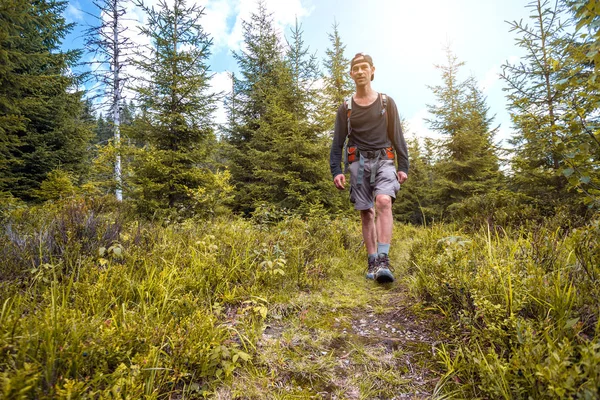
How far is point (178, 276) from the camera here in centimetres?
245

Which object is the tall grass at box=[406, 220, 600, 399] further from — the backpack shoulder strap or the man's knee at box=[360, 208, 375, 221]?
the backpack shoulder strap

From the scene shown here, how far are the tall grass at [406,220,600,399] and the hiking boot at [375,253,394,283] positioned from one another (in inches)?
23.5

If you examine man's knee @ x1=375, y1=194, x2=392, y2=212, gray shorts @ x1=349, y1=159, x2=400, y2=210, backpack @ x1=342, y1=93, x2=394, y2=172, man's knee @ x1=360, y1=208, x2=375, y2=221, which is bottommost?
man's knee @ x1=360, y1=208, x2=375, y2=221

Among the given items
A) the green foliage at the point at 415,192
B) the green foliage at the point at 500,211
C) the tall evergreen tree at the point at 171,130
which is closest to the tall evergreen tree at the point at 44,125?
the tall evergreen tree at the point at 171,130

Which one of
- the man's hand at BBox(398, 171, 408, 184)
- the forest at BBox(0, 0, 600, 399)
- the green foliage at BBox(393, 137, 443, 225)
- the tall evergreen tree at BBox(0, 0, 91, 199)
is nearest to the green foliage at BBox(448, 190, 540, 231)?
the forest at BBox(0, 0, 600, 399)

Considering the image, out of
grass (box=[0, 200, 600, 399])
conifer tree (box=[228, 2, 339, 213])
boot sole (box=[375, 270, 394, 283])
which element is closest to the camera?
grass (box=[0, 200, 600, 399])

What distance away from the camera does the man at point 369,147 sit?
144 inches

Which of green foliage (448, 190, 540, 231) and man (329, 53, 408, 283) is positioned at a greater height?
man (329, 53, 408, 283)

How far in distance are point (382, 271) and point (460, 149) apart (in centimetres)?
1087

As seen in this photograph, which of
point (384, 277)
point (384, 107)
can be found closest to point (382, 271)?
point (384, 277)

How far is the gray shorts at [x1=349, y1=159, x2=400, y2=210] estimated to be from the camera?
3.54m

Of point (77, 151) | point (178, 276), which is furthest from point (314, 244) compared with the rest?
Result: point (77, 151)

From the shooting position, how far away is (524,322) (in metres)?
1.43

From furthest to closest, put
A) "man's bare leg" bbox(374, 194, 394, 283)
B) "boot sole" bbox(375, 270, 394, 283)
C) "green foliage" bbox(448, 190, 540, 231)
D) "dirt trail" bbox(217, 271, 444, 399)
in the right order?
"green foliage" bbox(448, 190, 540, 231) → "man's bare leg" bbox(374, 194, 394, 283) → "boot sole" bbox(375, 270, 394, 283) → "dirt trail" bbox(217, 271, 444, 399)
